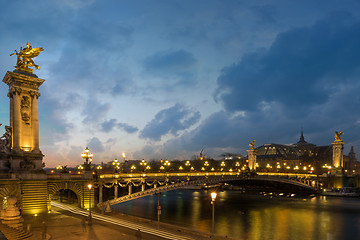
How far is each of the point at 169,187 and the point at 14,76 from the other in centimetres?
3672

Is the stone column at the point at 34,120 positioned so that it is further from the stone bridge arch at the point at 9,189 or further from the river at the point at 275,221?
the river at the point at 275,221

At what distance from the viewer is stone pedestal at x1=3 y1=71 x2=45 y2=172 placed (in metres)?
43.2

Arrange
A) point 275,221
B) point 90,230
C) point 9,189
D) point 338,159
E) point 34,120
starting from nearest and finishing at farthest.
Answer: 1. point 90,230
2. point 9,189
3. point 34,120
4. point 275,221
5. point 338,159

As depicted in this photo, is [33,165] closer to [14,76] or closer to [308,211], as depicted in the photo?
[14,76]

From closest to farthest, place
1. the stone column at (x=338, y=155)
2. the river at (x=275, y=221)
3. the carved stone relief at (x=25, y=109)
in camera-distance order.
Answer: the carved stone relief at (x=25, y=109) → the river at (x=275, y=221) → the stone column at (x=338, y=155)

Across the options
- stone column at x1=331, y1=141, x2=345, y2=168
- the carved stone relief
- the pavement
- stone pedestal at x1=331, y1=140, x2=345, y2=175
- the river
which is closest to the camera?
the pavement

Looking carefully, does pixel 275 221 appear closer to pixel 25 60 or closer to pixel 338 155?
pixel 25 60

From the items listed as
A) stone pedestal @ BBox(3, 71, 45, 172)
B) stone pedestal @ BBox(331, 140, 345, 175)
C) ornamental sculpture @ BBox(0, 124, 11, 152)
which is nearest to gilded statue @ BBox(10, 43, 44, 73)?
stone pedestal @ BBox(3, 71, 45, 172)

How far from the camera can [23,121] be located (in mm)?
44531

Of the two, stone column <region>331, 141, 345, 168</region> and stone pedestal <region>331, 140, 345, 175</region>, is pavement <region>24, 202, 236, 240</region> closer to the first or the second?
stone pedestal <region>331, 140, 345, 175</region>

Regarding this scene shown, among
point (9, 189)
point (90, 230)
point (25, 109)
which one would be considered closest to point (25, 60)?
point (25, 109)

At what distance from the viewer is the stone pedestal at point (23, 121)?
43156 mm

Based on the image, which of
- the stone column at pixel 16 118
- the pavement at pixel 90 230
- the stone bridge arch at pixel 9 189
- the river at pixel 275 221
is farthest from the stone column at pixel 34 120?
the river at pixel 275 221

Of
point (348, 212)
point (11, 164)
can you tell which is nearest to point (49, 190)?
point (11, 164)
